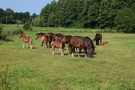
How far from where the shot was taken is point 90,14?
8888cm

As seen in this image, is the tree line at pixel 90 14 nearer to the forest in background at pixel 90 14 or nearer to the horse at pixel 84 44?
the forest in background at pixel 90 14

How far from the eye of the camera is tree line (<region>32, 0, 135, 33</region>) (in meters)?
66.4

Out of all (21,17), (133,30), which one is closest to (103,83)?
(133,30)

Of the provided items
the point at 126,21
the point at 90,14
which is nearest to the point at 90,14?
the point at 90,14

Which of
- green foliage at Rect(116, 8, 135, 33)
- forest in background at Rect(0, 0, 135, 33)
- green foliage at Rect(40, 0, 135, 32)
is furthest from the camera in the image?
green foliage at Rect(40, 0, 135, 32)

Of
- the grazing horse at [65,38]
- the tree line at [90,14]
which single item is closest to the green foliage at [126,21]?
the tree line at [90,14]

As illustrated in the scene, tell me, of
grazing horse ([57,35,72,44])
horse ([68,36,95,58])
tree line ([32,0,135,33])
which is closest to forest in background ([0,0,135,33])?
tree line ([32,0,135,33])

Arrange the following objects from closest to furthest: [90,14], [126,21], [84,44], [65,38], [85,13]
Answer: [84,44]
[65,38]
[126,21]
[90,14]
[85,13]

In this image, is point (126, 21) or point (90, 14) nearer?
point (126, 21)

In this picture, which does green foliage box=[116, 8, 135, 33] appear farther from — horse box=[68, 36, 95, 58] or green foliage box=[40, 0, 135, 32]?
horse box=[68, 36, 95, 58]

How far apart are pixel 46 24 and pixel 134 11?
175ft

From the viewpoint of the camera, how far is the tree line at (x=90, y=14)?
218ft

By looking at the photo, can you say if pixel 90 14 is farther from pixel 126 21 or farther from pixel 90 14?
pixel 126 21

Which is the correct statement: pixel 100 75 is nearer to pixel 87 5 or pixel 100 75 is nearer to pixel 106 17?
pixel 106 17
